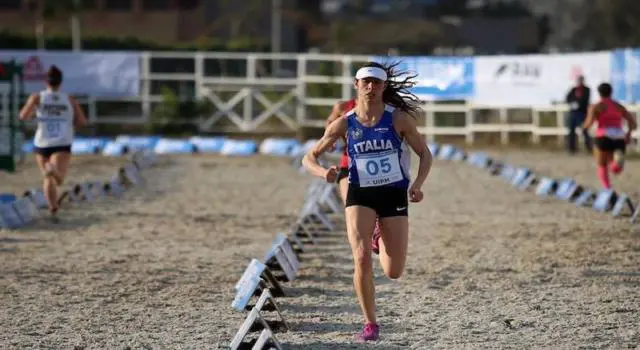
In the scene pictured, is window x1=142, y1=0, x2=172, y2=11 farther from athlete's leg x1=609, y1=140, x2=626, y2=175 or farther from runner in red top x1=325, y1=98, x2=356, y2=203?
runner in red top x1=325, y1=98, x2=356, y2=203

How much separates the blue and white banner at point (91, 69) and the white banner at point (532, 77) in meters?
8.55

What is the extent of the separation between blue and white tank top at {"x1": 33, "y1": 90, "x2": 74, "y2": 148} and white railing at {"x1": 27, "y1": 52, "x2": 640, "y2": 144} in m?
16.5

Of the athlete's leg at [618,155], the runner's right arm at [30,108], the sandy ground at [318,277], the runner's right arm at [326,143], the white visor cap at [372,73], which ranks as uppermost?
the white visor cap at [372,73]

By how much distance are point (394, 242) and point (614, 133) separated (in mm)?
10453

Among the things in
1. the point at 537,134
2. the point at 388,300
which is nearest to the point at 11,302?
the point at 388,300

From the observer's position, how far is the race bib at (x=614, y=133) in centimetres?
1944

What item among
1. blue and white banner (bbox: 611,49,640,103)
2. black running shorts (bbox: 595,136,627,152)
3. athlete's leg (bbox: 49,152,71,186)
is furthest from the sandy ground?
blue and white banner (bbox: 611,49,640,103)

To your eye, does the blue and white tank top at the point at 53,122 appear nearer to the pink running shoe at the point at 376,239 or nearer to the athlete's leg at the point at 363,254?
the pink running shoe at the point at 376,239

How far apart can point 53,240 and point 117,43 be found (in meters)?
31.8

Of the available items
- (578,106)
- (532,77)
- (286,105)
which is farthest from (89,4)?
(578,106)

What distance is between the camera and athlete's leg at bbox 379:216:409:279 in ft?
31.6

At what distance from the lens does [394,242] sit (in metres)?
9.68

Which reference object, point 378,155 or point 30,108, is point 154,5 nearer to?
point 30,108

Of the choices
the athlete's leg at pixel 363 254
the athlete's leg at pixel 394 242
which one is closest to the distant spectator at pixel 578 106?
the athlete's leg at pixel 394 242
